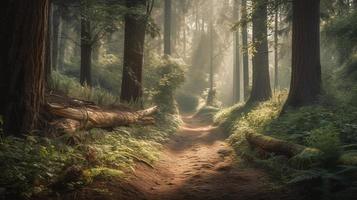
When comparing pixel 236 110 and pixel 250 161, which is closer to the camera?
pixel 250 161

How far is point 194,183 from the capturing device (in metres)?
7.71

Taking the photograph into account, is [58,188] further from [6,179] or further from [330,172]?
[330,172]

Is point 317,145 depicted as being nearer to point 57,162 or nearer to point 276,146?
point 276,146

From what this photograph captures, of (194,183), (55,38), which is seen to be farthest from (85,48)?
(194,183)

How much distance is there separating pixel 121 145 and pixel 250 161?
325 centimetres

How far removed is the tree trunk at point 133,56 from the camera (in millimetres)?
15453

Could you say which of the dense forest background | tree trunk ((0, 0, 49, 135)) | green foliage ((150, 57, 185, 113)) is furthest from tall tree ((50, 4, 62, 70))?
tree trunk ((0, 0, 49, 135))

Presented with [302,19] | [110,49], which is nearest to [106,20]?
[302,19]

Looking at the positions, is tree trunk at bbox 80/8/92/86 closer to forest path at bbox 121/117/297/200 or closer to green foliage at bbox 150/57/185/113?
green foliage at bbox 150/57/185/113

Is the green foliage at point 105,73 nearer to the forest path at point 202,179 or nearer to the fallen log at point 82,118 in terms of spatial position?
the fallen log at point 82,118

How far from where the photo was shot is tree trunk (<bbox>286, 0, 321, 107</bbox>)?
510 inches

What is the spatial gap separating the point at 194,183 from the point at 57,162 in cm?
294

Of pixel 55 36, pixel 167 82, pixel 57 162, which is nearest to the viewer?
pixel 57 162

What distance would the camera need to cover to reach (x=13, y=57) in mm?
6777
